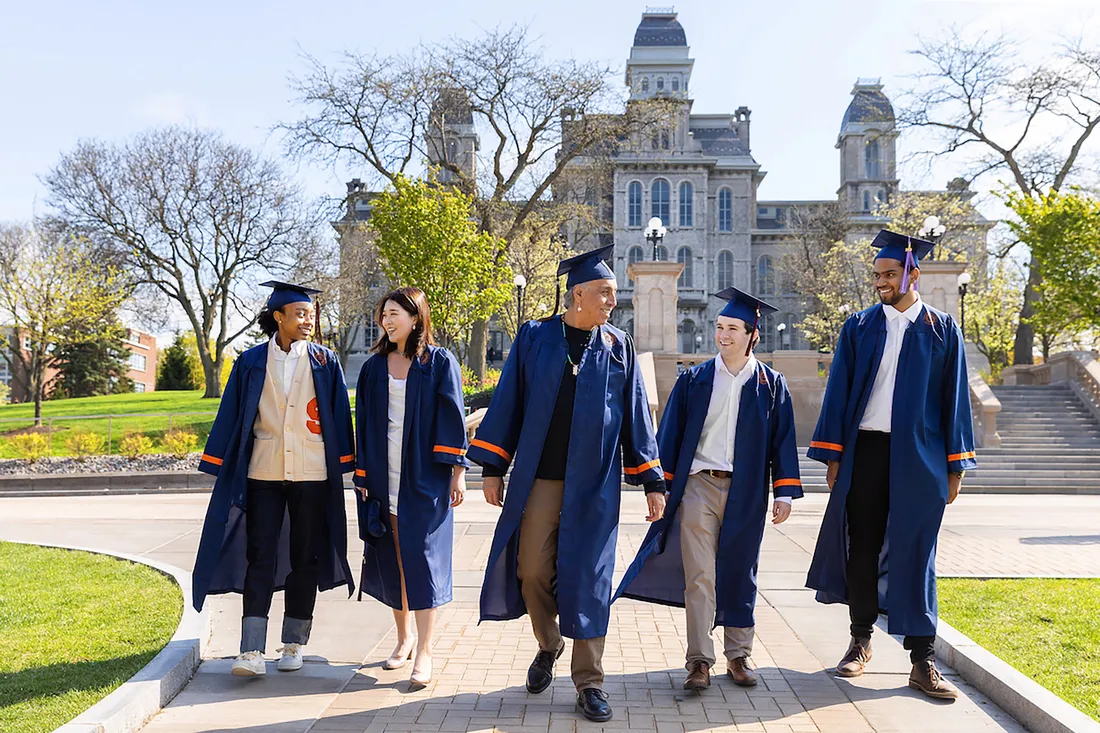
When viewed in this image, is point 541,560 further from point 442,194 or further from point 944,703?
point 442,194

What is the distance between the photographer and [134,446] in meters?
21.6

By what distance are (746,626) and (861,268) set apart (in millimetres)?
52863

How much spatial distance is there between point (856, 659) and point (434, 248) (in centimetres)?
2134

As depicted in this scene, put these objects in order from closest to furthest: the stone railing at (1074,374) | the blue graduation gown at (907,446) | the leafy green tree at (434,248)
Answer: the blue graduation gown at (907,446) → the stone railing at (1074,374) → the leafy green tree at (434,248)

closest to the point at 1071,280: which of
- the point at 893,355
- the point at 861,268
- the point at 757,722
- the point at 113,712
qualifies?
the point at 893,355

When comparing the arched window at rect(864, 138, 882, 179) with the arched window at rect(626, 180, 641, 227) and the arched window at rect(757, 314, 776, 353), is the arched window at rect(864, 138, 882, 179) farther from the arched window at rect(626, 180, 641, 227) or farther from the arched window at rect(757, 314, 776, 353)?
the arched window at rect(626, 180, 641, 227)

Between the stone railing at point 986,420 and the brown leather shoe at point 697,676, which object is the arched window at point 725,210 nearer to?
the stone railing at point 986,420

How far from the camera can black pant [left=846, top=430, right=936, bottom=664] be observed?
535 centimetres

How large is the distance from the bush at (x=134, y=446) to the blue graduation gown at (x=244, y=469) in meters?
17.6

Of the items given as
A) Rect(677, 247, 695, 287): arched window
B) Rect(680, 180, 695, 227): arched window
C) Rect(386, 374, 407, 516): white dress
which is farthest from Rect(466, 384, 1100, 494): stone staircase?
Rect(680, 180, 695, 227): arched window

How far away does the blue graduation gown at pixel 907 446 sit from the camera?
517 centimetres

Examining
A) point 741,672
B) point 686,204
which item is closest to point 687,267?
point 686,204

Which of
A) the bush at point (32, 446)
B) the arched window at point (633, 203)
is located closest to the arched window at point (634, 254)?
the arched window at point (633, 203)

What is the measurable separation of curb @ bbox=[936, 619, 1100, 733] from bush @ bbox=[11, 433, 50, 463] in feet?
68.2
